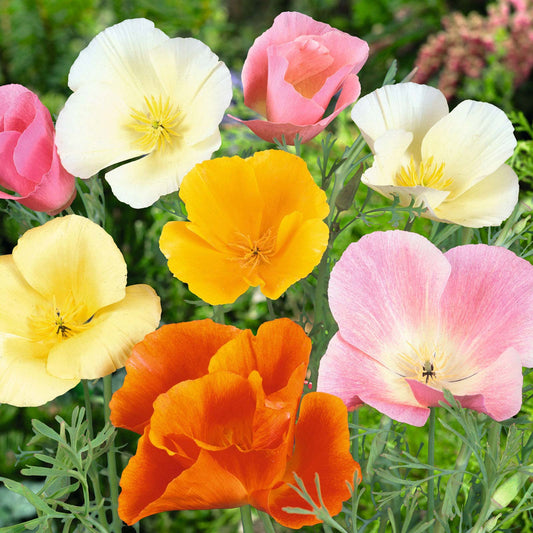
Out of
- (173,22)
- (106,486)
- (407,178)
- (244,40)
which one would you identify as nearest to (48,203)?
(407,178)

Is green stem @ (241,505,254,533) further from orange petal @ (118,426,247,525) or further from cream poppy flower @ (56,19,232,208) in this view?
cream poppy flower @ (56,19,232,208)

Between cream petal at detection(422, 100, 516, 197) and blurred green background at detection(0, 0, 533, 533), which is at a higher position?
cream petal at detection(422, 100, 516, 197)

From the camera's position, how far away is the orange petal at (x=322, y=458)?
0.22 metres

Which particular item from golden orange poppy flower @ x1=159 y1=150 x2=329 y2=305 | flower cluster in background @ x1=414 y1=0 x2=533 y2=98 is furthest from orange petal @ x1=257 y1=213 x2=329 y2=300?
flower cluster in background @ x1=414 y1=0 x2=533 y2=98

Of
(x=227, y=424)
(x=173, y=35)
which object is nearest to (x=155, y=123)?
(x=227, y=424)

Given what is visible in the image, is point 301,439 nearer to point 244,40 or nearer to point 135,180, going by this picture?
point 135,180

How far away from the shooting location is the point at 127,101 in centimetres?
29

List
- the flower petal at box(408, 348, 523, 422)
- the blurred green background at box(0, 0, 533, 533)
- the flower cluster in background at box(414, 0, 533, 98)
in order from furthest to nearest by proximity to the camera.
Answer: the flower cluster in background at box(414, 0, 533, 98), the blurred green background at box(0, 0, 533, 533), the flower petal at box(408, 348, 523, 422)

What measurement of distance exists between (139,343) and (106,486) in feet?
0.89

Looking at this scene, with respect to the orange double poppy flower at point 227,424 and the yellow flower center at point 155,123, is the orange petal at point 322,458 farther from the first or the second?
the yellow flower center at point 155,123

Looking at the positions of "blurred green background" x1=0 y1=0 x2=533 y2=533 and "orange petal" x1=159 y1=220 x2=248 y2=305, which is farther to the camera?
"blurred green background" x1=0 y1=0 x2=533 y2=533

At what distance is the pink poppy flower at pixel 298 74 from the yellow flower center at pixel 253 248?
0.13 ft

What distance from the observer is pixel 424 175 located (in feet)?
0.91

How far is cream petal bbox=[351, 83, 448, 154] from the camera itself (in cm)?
26
